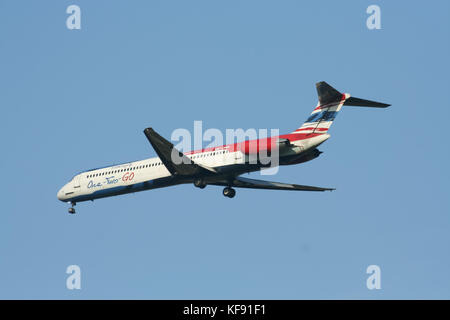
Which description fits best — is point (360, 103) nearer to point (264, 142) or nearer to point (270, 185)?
point (264, 142)

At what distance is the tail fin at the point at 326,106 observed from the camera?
5016 centimetres

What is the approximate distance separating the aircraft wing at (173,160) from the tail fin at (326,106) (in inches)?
256

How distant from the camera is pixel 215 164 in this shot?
175 ft

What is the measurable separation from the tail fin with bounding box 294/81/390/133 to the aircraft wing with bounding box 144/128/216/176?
6498mm

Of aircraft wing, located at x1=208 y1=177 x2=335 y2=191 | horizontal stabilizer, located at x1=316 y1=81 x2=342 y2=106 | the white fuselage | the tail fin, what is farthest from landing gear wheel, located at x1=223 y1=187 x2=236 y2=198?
horizontal stabilizer, located at x1=316 y1=81 x2=342 y2=106

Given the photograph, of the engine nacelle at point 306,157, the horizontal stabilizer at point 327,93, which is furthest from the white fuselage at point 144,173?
the horizontal stabilizer at point 327,93

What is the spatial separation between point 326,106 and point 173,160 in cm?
973

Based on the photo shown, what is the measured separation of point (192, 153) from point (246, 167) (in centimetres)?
451

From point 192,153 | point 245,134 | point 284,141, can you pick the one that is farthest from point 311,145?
point 192,153

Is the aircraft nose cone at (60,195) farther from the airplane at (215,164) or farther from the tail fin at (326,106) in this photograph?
the tail fin at (326,106)

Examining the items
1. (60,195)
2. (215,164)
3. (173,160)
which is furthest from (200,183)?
(60,195)

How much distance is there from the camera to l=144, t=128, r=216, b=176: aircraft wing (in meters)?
51.6
